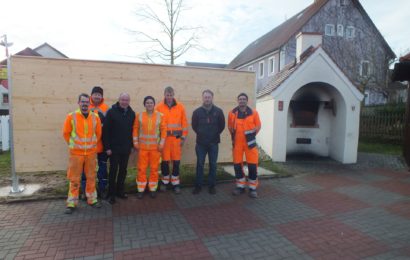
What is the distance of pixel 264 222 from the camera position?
169 inches

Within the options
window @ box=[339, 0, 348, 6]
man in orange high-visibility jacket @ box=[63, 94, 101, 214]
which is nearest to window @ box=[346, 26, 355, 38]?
window @ box=[339, 0, 348, 6]

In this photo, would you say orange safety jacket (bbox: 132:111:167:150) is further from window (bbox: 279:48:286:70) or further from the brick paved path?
window (bbox: 279:48:286:70)

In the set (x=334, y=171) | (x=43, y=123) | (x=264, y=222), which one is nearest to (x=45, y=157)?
(x=43, y=123)

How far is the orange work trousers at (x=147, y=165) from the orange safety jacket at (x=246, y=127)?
1.62m

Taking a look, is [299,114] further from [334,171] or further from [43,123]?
[43,123]

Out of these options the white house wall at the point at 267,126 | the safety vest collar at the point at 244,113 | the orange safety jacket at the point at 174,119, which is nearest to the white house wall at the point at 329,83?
the white house wall at the point at 267,126

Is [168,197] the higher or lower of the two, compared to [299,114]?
lower

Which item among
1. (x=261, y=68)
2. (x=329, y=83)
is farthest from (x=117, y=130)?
(x=261, y=68)

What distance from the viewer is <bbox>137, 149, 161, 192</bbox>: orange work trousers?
5125mm

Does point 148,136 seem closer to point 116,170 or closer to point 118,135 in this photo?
point 118,135

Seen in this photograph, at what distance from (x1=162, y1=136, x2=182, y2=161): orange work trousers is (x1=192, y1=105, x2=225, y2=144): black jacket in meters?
0.45

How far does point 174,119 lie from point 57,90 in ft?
8.05

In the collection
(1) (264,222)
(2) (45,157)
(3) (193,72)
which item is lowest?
(1) (264,222)

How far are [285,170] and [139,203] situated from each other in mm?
4428
